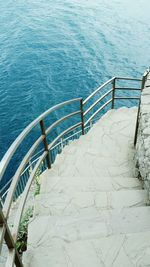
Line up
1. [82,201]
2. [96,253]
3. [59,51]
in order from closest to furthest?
[96,253] → [82,201] → [59,51]

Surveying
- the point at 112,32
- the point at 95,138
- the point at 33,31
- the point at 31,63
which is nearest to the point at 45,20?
the point at 33,31

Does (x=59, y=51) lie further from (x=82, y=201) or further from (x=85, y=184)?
(x=82, y=201)

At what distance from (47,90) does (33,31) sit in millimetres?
10562

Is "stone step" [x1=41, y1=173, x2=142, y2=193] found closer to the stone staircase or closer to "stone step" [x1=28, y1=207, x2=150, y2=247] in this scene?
the stone staircase

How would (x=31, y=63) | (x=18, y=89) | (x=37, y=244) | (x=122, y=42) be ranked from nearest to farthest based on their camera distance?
1. (x=37, y=244)
2. (x=18, y=89)
3. (x=31, y=63)
4. (x=122, y=42)

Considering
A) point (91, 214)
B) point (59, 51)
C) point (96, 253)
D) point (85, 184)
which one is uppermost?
point (96, 253)

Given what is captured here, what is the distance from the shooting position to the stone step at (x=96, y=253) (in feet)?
8.82


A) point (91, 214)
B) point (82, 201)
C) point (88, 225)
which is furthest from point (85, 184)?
point (88, 225)

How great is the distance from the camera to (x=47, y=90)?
1856 cm

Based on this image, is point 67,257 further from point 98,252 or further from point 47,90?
point 47,90

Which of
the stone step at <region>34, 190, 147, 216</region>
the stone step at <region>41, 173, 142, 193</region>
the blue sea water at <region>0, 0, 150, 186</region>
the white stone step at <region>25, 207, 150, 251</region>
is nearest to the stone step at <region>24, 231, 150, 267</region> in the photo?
the white stone step at <region>25, 207, 150, 251</region>

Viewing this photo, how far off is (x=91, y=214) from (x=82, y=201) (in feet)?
1.47

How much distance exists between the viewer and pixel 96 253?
279 cm

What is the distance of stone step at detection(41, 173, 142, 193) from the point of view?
423cm
